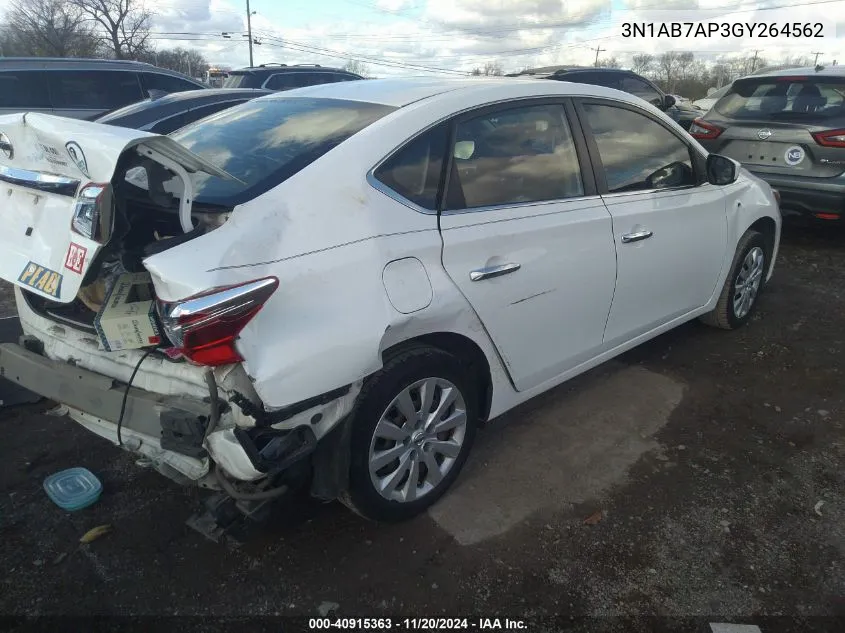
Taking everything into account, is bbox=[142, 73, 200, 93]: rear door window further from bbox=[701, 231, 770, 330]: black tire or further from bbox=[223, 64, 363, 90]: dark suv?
bbox=[701, 231, 770, 330]: black tire

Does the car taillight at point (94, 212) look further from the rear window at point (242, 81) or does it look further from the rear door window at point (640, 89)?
the rear door window at point (640, 89)

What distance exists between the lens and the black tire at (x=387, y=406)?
228 cm

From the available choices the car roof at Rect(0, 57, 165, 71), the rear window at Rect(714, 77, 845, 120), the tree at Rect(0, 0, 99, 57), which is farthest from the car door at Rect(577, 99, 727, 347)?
the tree at Rect(0, 0, 99, 57)

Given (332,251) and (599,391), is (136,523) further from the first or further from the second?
(599,391)

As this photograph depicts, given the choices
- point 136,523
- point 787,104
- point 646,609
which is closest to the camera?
point 646,609

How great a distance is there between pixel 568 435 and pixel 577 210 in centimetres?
120

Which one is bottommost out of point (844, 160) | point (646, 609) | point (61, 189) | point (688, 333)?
point (688, 333)

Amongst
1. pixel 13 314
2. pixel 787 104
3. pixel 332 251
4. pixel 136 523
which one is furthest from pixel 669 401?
pixel 13 314

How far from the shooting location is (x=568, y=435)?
3.33 metres

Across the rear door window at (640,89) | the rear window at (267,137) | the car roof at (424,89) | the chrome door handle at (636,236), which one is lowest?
A: the rear door window at (640,89)

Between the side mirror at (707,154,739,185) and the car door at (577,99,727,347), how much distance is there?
0.05 meters

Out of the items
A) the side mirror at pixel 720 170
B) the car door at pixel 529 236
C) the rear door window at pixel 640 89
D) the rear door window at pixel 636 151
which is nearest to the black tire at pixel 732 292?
the side mirror at pixel 720 170

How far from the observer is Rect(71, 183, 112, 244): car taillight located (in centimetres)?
192

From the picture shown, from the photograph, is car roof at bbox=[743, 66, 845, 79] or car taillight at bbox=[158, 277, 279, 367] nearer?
car taillight at bbox=[158, 277, 279, 367]
